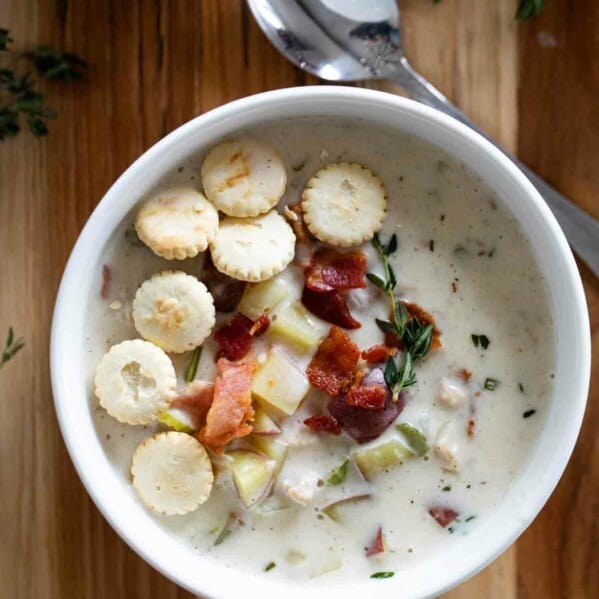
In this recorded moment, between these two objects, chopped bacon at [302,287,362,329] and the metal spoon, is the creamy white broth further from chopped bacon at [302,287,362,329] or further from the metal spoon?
the metal spoon

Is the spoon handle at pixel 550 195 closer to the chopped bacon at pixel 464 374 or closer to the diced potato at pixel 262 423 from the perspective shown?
the chopped bacon at pixel 464 374

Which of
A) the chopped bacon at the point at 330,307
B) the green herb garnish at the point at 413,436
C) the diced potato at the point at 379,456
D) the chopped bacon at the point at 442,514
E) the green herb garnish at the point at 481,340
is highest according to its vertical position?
the chopped bacon at the point at 330,307

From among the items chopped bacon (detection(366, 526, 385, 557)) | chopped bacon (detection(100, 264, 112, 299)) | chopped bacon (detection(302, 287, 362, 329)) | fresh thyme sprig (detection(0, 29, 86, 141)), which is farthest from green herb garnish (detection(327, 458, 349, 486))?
fresh thyme sprig (detection(0, 29, 86, 141))

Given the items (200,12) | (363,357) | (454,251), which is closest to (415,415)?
(363,357)

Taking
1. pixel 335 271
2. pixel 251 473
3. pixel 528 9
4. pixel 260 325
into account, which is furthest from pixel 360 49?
pixel 251 473

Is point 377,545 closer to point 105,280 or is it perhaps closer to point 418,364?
point 418,364

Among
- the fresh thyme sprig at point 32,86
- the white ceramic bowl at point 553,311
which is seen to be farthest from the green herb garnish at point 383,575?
the fresh thyme sprig at point 32,86

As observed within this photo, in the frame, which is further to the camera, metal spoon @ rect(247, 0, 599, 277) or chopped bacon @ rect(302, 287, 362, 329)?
metal spoon @ rect(247, 0, 599, 277)

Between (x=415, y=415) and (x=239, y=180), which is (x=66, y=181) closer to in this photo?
(x=239, y=180)
